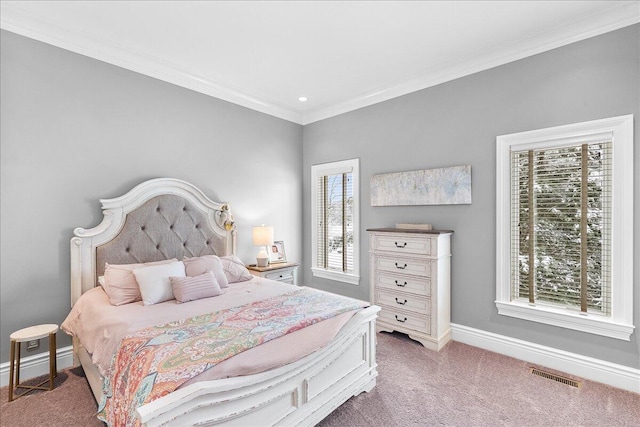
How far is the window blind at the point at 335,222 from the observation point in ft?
14.1

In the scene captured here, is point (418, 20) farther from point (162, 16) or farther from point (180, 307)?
point (180, 307)

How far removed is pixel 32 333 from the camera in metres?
2.26

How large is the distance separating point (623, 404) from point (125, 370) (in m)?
3.21

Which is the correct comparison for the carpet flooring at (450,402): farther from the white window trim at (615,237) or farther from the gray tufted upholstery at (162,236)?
the gray tufted upholstery at (162,236)

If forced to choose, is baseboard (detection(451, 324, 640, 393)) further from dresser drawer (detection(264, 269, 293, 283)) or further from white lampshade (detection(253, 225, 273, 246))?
white lampshade (detection(253, 225, 273, 246))

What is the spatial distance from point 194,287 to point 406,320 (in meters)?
2.09

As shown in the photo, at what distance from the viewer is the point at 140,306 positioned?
2346 millimetres

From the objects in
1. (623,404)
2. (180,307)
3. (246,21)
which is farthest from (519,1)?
(180,307)

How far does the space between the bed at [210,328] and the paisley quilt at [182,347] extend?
0.05 metres

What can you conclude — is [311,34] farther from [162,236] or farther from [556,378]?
[556,378]

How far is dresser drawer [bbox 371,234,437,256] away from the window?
0.73 metres

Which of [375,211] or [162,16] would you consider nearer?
[162,16]

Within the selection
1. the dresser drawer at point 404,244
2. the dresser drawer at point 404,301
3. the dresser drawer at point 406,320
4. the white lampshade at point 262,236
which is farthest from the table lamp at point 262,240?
the dresser drawer at point 406,320

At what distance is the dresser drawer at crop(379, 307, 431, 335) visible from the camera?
306 centimetres
